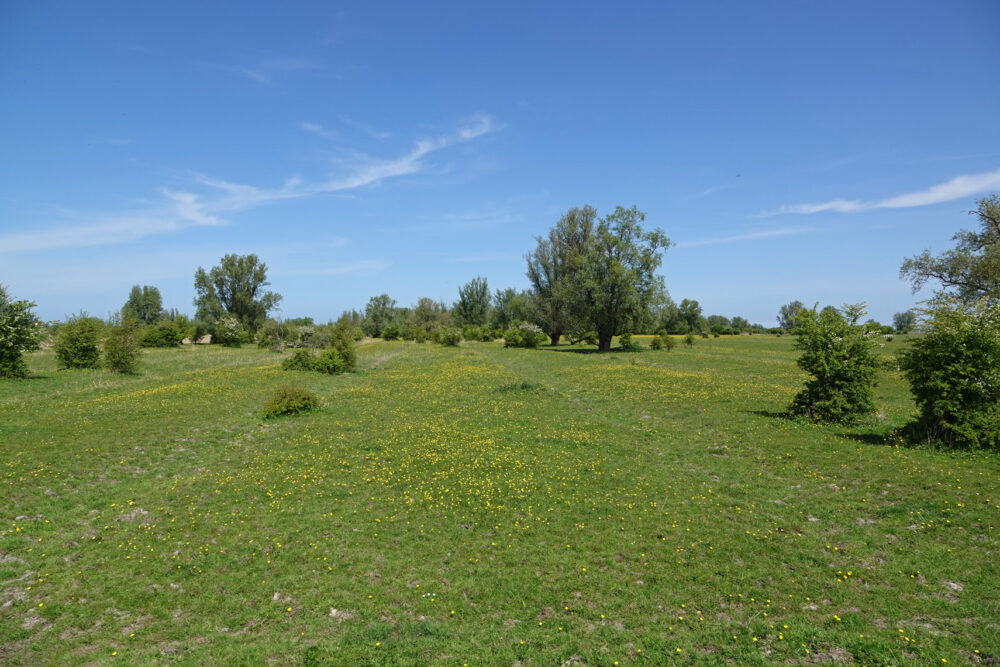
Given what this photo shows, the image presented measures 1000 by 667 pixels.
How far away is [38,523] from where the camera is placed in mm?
9711

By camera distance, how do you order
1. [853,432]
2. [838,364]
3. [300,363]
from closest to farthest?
[853,432], [838,364], [300,363]

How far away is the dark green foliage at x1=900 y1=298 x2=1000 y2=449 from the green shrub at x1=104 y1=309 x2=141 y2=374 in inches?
1750

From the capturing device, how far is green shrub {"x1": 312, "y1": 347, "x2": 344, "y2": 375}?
37.8 meters

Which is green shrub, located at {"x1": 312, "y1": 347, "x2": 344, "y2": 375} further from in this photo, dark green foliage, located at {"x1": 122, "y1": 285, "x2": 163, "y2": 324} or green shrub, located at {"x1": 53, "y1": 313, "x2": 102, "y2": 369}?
dark green foliage, located at {"x1": 122, "y1": 285, "x2": 163, "y2": 324}

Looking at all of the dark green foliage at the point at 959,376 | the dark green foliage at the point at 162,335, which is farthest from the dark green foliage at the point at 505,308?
the dark green foliage at the point at 959,376

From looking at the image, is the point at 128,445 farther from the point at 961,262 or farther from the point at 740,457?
the point at 961,262

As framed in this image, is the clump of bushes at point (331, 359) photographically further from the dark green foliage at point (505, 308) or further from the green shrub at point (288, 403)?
the dark green foliage at point (505, 308)

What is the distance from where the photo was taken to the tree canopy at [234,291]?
96.8m

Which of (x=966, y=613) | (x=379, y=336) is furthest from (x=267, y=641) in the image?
(x=379, y=336)

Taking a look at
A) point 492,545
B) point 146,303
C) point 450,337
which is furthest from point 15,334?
point 146,303

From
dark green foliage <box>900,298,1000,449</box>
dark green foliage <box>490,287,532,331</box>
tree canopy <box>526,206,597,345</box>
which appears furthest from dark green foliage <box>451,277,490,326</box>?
dark green foliage <box>900,298,1000,449</box>

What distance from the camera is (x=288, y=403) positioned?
2166cm

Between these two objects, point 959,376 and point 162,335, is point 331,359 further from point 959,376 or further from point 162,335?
point 162,335

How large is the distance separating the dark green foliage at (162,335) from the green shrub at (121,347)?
142 feet
